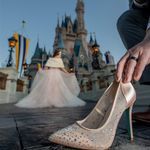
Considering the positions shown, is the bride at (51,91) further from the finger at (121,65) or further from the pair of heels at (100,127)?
the finger at (121,65)

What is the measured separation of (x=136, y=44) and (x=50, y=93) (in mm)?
4715

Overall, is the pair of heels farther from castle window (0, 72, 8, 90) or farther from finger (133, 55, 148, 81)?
castle window (0, 72, 8, 90)

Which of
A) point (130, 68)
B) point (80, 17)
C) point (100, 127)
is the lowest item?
point (100, 127)

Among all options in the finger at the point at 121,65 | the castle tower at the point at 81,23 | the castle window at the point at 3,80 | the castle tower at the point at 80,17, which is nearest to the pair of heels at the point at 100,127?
the finger at the point at 121,65

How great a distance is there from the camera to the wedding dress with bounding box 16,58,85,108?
5.58 m

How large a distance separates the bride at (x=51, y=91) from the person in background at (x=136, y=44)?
161 inches

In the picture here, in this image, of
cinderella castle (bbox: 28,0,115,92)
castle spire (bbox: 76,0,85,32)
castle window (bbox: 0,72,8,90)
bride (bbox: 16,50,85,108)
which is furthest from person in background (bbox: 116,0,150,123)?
castle spire (bbox: 76,0,85,32)

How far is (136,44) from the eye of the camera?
4.44 ft

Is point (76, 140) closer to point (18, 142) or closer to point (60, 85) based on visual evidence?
point (18, 142)

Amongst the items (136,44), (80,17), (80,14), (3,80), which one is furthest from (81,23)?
(136,44)

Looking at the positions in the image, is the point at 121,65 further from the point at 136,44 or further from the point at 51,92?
the point at 51,92

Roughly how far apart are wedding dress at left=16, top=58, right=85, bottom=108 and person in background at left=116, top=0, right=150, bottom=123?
4.08 m

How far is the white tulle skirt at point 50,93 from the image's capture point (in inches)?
219

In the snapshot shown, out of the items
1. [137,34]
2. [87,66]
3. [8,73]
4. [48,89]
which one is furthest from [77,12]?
[137,34]
